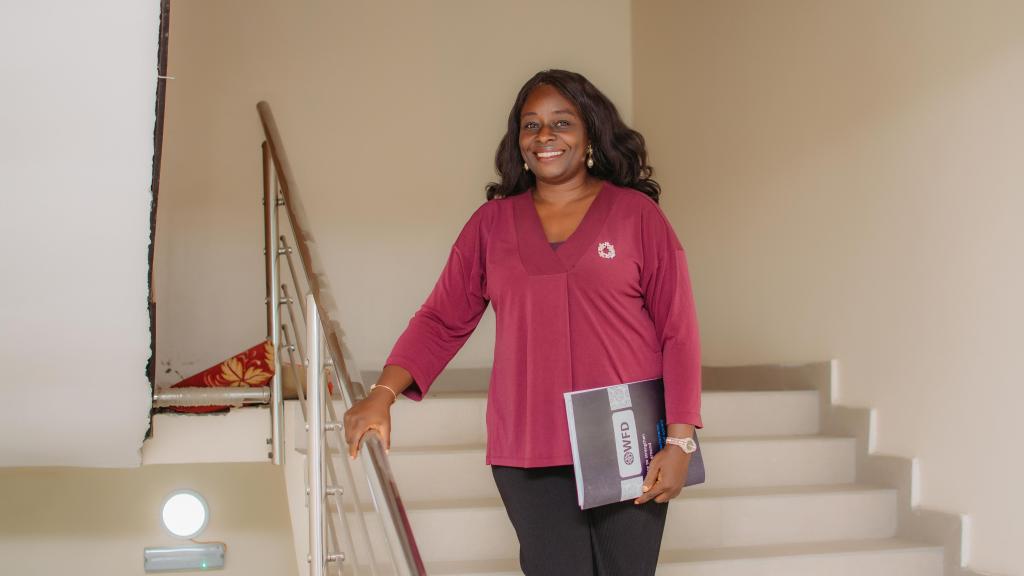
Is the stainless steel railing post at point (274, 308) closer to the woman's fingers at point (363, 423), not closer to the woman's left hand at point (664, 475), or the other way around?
the woman's fingers at point (363, 423)

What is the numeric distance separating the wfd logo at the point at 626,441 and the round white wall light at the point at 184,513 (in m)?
2.62

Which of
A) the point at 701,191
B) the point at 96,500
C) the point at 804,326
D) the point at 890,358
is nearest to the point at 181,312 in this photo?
the point at 96,500

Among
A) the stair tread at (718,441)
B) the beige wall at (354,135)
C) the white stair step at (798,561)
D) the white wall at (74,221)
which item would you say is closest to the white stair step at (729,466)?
the stair tread at (718,441)

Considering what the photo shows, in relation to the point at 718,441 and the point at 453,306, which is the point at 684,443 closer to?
the point at 453,306

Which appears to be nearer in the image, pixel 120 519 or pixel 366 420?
pixel 366 420

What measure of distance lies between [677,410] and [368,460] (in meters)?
0.48

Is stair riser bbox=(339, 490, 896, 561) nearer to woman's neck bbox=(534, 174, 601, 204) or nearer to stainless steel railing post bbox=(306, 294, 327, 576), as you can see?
stainless steel railing post bbox=(306, 294, 327, 576)

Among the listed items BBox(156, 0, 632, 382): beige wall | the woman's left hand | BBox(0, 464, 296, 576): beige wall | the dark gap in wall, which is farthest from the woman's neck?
BBox(156, 0, 632, 382): beige wall

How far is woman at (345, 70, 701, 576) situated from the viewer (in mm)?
1622

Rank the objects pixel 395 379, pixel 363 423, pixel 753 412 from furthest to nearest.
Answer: pixel 753 412, pixel 395 379, pixel 363 423

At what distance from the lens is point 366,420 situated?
1589 millimetres

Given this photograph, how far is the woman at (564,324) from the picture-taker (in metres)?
1.62

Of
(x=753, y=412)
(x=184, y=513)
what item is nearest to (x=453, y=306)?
(x=753, y=412)

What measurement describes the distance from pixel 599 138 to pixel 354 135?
2.82m
